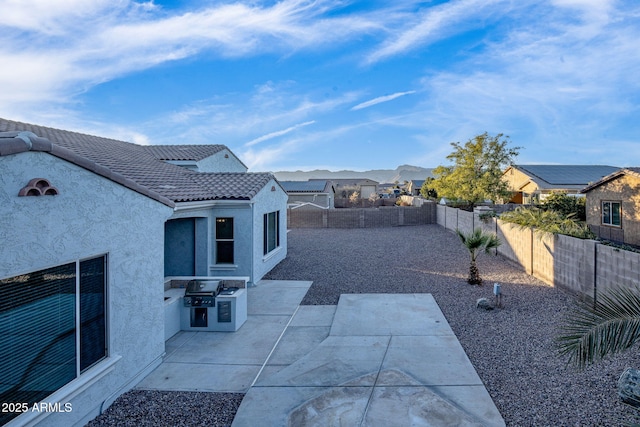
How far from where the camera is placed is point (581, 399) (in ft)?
16.3

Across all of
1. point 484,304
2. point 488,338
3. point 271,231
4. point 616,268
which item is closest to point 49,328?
point 488,338

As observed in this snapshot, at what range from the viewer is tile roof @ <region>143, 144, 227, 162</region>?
18.6 metres

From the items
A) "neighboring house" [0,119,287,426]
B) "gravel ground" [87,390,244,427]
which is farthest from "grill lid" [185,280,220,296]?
"gravel ground" [87,390,244,427]

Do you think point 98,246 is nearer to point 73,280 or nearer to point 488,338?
point 73,280

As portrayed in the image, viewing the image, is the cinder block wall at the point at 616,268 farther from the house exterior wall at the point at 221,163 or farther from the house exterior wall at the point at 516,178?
the house exterior wall at the point at 516,178

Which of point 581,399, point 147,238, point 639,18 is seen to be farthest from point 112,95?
point 639,18

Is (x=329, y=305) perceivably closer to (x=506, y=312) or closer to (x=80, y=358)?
(x=506, y=312)

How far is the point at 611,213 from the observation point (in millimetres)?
20969

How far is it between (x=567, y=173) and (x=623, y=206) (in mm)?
23669

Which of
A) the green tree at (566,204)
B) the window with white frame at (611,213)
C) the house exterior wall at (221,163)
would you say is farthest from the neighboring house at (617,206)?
the house exterior wall at (221,163)

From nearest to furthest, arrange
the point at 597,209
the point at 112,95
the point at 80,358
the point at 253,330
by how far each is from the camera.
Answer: the point at 80,358 → the point at 253,330 → the point at 112,95 → the point at 597,209

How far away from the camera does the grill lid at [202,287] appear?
800 cm

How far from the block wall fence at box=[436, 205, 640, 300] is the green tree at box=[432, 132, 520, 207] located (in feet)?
45.7

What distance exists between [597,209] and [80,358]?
90.5 feet
